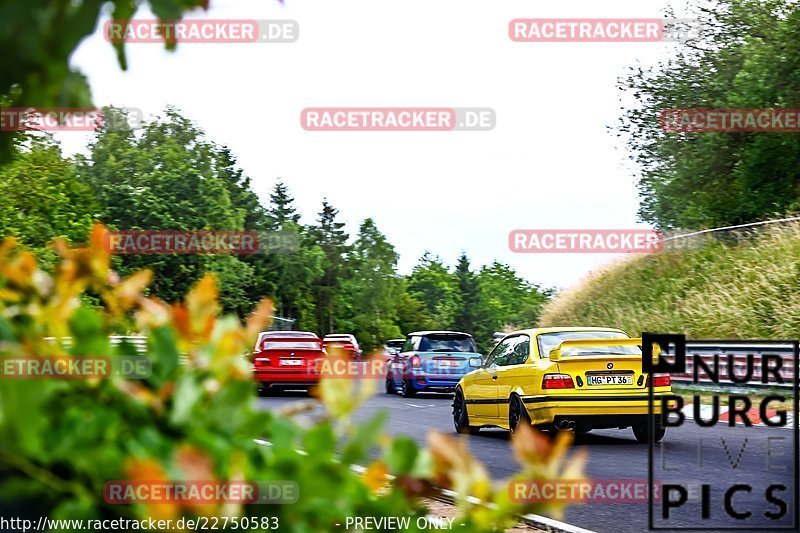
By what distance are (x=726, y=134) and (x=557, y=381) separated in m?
23.8

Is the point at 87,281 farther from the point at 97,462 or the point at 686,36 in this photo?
the point at 686,36

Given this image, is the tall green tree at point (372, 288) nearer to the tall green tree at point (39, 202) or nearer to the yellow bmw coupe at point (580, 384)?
the tall green tree at point (39, 202)

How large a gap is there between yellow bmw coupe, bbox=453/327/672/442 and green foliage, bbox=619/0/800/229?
1791 cm

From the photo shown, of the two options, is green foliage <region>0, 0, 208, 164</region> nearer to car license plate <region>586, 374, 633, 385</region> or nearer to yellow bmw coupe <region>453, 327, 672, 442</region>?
yellow bmw coupe <region>453, 327, 672, 442</region>

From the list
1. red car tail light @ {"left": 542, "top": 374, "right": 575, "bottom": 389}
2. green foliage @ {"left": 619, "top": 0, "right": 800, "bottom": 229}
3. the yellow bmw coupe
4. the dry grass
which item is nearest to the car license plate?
the yellow bmw coupe

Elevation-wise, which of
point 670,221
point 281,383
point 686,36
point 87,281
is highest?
point 686,36

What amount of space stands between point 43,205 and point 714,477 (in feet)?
143

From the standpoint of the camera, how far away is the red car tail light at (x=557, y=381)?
42.8 ft

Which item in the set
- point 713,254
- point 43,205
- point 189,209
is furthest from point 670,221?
point 189,209

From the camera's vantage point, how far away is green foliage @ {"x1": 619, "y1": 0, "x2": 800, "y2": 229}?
3241 cm

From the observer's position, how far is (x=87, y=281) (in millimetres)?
2047

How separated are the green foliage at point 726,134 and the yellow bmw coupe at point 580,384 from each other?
58.7ft

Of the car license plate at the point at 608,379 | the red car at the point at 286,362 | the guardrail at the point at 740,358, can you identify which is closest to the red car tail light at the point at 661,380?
the guardrail at the point at 740,358

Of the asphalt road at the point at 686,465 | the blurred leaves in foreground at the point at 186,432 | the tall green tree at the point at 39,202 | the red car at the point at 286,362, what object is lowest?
the asphalt road at the point at 686,465
